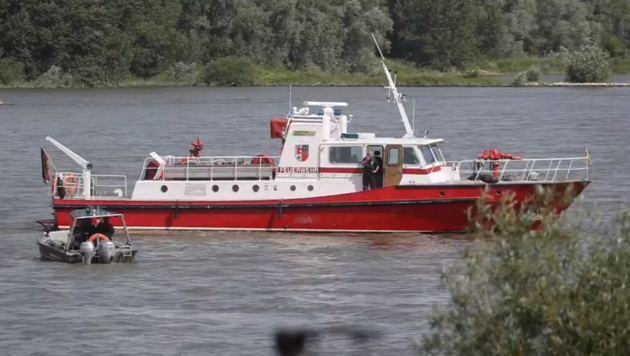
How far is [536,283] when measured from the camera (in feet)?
44.9

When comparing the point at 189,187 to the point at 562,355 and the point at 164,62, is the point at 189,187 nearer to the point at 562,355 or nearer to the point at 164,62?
the point at 562,355

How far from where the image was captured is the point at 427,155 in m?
31.1

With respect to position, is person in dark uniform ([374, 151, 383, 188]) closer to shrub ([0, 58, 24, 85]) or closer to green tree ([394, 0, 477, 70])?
shrub ([0, 58, 24, 85])

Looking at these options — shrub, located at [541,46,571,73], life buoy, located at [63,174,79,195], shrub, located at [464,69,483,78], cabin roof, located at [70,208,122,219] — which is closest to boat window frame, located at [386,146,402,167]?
cabin roof, located at [70,208,122,219]

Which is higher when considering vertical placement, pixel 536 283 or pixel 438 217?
pixel 536 283

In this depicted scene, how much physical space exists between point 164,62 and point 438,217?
81216 millimetres

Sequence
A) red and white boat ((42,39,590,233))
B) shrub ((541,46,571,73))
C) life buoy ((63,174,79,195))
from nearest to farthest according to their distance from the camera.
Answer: red and white boat ((42,39,590,233)) < life buoy ((63,174,79,195)) < shrub ((541,46,571,73))

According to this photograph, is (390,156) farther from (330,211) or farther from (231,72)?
(231,72)

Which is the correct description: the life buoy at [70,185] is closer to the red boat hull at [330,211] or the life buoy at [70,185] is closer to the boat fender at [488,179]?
the red boat hull at [330,211]

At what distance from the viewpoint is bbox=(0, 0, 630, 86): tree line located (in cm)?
10469

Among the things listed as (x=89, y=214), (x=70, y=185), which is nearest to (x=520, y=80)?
(x=70, y=185)

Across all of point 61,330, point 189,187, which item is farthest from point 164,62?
point 61,330

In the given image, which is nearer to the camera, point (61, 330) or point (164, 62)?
point (61, 330)

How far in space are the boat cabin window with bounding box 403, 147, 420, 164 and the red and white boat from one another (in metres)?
0.02
